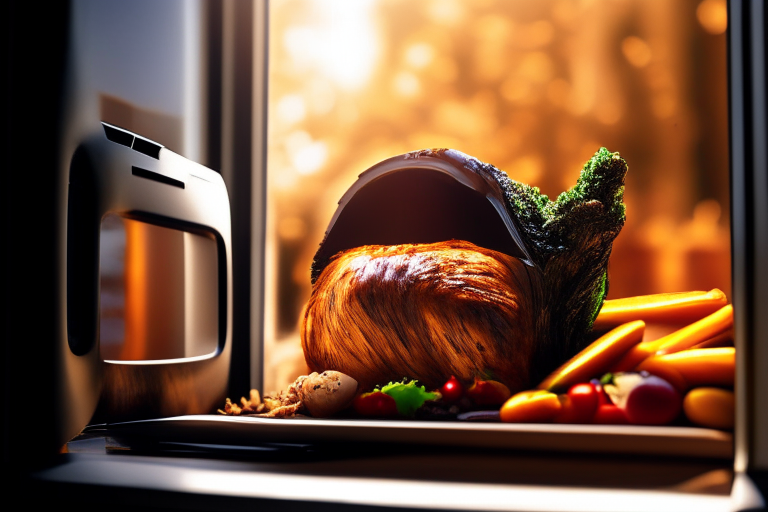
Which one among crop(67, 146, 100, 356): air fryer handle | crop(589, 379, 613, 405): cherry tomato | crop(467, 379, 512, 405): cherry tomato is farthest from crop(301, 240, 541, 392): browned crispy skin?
crop(67, 146, 100, 356): air fryer handle

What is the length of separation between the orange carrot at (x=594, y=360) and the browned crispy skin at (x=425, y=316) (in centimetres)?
6

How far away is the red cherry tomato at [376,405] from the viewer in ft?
3.01

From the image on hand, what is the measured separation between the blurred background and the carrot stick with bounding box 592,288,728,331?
0.36 feet

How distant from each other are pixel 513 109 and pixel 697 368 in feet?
2.50

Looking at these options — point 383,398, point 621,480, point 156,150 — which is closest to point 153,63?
point 156,150

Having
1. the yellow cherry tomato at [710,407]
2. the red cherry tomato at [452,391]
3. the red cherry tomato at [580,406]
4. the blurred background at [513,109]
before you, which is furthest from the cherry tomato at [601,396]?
the blurred background at [513,109]

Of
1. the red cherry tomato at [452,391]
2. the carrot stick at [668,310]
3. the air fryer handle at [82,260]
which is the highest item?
the air fryer handle at [82,260]

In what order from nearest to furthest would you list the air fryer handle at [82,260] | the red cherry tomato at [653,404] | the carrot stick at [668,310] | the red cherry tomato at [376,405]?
the air fryer handle at [82,260]
the red cherry tomato at [653,404]
the red cherry tomato at [376,405]
the carrot stick at [668,310]

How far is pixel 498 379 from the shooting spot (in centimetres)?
98

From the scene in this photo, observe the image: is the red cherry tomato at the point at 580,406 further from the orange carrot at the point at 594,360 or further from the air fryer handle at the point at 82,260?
the air fryer handle at the point at 82,260

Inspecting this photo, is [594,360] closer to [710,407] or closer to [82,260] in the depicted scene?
[710,407]

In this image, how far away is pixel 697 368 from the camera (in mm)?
900

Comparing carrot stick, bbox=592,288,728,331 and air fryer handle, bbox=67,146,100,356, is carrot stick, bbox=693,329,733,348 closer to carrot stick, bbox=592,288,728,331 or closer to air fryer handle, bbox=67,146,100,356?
carrot stick, bbox=592,288,728,331

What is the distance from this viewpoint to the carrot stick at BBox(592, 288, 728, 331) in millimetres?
1143
